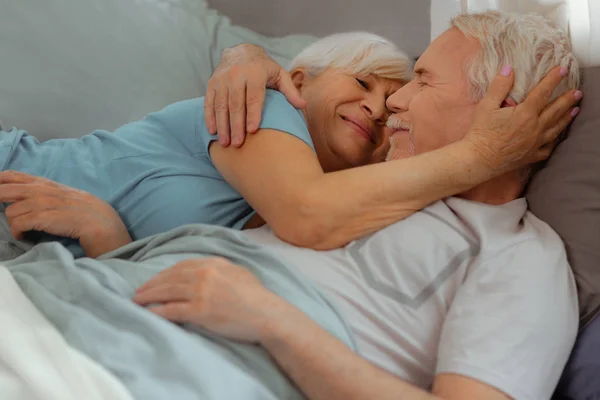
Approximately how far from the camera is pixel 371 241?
0.97 m

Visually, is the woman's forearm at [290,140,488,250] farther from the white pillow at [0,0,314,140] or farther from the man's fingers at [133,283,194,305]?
the white pillow at [0,0,314,140]

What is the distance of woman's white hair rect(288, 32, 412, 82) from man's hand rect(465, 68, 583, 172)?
14.0 inches

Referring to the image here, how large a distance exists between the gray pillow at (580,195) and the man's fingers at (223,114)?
58 cm

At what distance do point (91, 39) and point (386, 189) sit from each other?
1.14 m

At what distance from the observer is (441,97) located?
107 cm

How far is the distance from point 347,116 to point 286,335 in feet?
2.21

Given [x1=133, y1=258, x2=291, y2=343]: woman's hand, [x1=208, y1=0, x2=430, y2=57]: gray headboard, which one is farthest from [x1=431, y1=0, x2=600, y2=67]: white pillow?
[x1=133, y1=258, x2=291, y2=343]: woman's hand

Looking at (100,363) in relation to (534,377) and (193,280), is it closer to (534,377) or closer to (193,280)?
(193,280)

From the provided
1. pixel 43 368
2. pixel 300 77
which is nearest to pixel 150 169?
pixel 300 77

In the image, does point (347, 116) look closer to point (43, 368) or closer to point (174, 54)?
point (174, 54)

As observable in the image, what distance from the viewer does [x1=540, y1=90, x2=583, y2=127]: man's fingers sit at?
1017mm

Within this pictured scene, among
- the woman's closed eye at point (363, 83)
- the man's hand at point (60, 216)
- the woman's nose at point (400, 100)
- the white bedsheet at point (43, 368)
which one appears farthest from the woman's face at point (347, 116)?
the white bedsheet at point (43, 368)

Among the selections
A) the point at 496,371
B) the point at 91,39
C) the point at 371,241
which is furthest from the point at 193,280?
the point at 91,39

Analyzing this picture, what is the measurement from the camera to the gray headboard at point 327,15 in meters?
1.82
